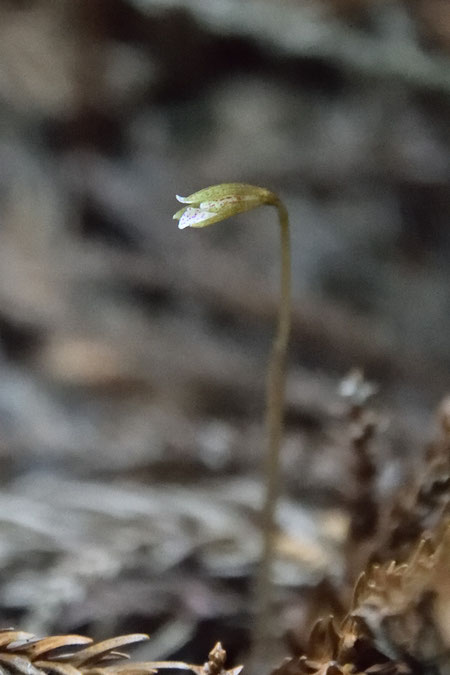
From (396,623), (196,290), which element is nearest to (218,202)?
(396,623)

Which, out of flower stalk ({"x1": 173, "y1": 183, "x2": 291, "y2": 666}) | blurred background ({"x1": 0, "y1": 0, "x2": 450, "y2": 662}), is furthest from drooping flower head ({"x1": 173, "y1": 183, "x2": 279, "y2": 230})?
blurred background ({"x1": 0, "y1": 0, "x2": 450, "y2": 662})

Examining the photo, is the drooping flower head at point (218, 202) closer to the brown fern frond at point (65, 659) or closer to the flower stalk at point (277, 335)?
the flower stalk at point (277, 335)

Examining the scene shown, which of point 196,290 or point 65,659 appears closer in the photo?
point 65,659

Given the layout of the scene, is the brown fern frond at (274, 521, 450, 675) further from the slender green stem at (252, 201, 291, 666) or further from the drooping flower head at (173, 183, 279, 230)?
the drooping flower head at (173, 183, 279, 230)

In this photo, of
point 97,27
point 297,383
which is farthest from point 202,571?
point 97,27

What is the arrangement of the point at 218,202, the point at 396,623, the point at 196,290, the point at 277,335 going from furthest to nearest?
the point at 196,290
the point at 277,335
the point at 218,202
the point at 396,623

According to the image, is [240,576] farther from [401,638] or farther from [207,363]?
[207,363]

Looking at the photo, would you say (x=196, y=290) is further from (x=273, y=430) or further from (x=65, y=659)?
(x=65, y=659)

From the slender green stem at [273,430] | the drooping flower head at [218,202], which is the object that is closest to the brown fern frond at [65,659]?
the slender green stem at [273,430]
